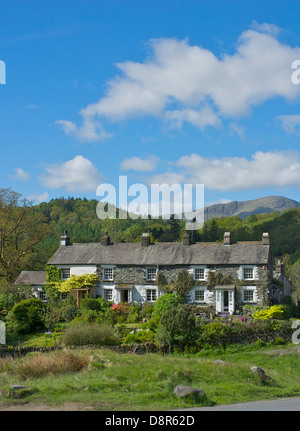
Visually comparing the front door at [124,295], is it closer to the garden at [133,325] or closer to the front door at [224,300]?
the garden at [133,325]

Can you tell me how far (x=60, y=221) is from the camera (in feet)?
447

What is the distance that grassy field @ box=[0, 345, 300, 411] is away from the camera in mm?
14117

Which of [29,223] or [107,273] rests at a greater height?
[29,223]

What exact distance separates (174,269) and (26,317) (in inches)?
570

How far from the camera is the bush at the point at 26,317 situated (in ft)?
119

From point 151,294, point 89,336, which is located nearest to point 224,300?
point 151,294

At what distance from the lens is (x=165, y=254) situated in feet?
149

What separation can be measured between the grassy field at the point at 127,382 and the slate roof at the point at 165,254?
20.4 m

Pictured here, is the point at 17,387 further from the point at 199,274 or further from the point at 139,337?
the point at 199,274

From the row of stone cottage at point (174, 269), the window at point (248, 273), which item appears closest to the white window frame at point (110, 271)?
the row of stone cottage at point (174, 269)

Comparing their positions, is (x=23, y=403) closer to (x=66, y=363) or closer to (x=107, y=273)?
(x=66, y=363)

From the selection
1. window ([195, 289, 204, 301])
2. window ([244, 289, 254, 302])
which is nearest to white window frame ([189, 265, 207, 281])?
window ([195, 289, 204, 301])
